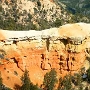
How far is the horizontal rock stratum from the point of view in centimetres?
6200

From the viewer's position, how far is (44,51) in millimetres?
65938

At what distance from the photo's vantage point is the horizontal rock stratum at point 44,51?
62.0 meters

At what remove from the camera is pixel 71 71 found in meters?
67.2

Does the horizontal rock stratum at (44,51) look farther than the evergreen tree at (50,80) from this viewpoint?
Yes

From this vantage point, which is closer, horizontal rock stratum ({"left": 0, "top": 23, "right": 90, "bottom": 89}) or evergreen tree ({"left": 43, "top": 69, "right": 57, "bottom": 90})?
evergreen tree ({"left": 43, "top": 69, "right": 57, "bottom": 90})

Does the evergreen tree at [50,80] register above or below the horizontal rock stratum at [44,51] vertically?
below

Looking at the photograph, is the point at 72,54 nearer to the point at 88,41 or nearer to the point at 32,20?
the point at 88,41

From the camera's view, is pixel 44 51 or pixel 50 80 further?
pixel 44 51

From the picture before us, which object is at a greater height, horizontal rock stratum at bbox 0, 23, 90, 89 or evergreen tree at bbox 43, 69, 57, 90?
horizontal rock stratum at bbox 0, 23, 90, 89

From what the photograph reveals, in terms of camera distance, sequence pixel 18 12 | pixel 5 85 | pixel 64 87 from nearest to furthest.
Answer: pixel 5 85 < pixel 64 87 < pixel 18 12

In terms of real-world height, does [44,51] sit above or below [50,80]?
above

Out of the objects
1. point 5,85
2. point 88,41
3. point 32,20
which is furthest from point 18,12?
point 5,85

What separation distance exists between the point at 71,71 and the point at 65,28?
340 inches

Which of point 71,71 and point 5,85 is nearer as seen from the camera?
point 5,85
